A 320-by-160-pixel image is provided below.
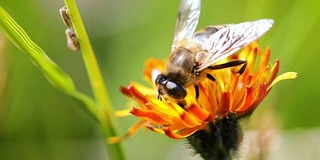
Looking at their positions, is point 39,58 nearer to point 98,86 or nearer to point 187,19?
point 98,86

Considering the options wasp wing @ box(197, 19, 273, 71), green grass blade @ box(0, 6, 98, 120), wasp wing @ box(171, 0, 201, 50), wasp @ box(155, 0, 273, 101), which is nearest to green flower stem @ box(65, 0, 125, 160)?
green grass blade @ box(0, 6, 98, 120)

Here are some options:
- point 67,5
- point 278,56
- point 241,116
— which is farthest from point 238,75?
point 278,56

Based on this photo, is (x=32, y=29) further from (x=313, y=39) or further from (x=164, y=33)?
(x=313, y=39)

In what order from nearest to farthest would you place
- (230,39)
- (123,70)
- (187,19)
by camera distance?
(230,39) < (187,19) < (123,70)

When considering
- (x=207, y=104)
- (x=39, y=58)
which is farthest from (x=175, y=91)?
(x=39, y=58)

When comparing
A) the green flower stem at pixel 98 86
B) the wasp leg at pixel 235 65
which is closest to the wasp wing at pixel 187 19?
the wasp leg at pixel 235 65

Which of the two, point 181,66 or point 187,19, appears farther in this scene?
point 187,19
